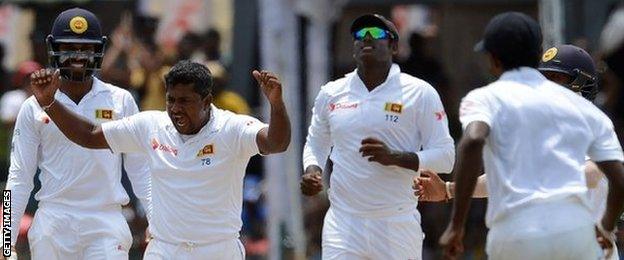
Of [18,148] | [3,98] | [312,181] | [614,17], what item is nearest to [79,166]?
[18,148]

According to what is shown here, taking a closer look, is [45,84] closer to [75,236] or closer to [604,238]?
[75,236]

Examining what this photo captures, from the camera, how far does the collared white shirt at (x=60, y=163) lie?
35.6 ft

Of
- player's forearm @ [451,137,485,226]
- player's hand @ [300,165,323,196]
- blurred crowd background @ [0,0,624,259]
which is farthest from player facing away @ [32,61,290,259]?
blurred crowd background @ [0,0,624,259]

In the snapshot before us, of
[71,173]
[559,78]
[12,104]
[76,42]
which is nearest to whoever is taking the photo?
[559,78]

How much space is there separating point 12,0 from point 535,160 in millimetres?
11678

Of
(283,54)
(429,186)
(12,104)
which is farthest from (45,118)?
(12,104)

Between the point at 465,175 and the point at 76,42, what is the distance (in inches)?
139

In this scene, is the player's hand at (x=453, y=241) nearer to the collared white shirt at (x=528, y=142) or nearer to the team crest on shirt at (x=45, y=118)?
the collared white shirt at (x=528, y=142)

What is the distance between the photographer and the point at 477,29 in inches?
762

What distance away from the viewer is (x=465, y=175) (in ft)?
27.6

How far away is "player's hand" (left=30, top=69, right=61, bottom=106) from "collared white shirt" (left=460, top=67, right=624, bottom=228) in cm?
279

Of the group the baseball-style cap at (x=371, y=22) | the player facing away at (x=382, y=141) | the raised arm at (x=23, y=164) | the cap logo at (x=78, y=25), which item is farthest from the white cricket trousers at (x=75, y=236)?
the baseball-style cap at (x=371, y=22)

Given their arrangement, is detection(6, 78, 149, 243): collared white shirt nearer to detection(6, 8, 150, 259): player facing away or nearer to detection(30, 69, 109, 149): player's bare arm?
detection(6, 8, 150, 259): player facing away

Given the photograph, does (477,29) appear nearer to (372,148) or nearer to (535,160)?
(372,148)
